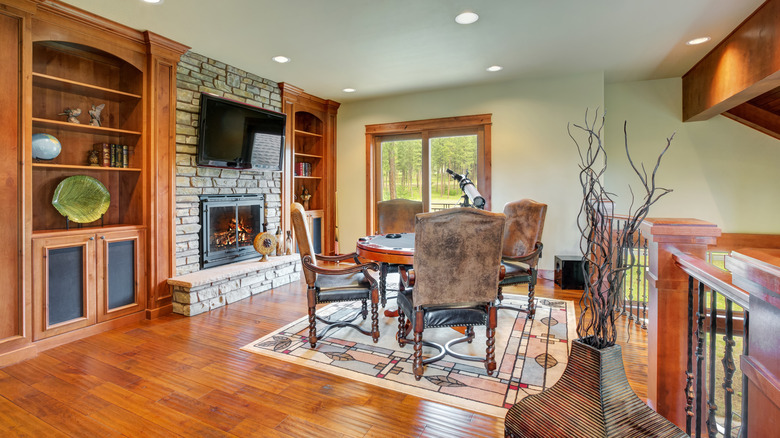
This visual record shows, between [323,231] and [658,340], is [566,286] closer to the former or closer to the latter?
[658,340]

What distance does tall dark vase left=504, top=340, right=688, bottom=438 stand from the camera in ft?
3.34

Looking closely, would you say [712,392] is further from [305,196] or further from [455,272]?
[305,196]

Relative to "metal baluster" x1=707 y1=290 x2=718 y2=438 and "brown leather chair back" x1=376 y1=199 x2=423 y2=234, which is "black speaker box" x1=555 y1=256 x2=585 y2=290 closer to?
"brown leather chair back" x1=376 y1=199 x2=423 y2=234

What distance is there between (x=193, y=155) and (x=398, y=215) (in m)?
2.27

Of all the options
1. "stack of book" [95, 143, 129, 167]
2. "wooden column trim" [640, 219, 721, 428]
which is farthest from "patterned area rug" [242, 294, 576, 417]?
"stack of book" [95, 143, 129, 167]

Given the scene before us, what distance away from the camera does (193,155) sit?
3.93m

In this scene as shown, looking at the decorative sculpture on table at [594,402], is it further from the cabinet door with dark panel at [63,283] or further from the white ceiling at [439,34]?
the cabinet door with dark panel at [63,283]

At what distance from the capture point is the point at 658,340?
1.56 meters

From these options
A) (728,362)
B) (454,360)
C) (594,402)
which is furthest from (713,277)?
(454,360)

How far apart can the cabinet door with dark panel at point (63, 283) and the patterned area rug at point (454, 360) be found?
1.47 meters

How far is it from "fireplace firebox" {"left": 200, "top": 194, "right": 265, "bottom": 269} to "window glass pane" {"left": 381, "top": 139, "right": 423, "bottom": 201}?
6.55ft

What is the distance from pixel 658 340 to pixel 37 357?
12.5 feet

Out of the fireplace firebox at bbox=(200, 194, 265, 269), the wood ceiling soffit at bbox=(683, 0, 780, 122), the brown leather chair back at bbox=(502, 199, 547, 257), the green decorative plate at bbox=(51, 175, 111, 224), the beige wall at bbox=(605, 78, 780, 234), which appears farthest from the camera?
the beige wall at bbox=(605, 78, 780, 234)

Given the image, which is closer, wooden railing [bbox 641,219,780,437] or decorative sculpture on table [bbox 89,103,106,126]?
wooden railing [bbox 641,219,780,437]
